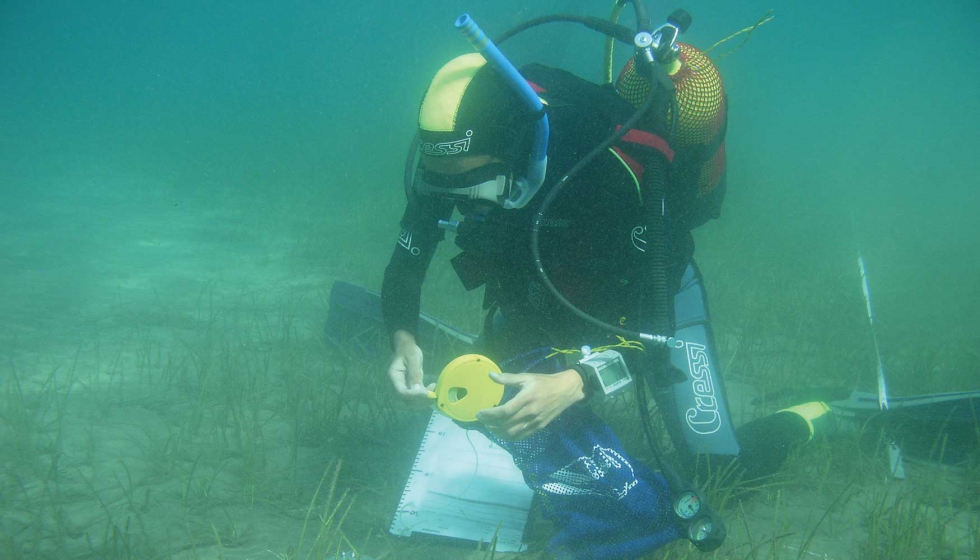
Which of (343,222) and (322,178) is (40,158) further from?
(343,222)

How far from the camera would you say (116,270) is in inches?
244

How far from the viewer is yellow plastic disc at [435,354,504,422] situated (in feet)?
5.52

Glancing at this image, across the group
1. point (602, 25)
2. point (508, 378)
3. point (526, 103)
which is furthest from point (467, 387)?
point (602, 25)

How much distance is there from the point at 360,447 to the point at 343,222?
267 inches

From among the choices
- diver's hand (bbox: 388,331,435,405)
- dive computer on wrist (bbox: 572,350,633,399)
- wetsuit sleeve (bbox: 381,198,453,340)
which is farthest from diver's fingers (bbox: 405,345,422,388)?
dive computer on wrist (bbox: 572,350,633,399)

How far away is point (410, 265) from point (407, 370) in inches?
22.0

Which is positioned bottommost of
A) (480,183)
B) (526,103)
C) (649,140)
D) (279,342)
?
(279,342)

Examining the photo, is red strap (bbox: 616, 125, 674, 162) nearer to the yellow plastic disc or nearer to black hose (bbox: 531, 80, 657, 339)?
black hose (bbox: 531, 80, 657, 339)

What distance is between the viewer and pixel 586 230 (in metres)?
1.91

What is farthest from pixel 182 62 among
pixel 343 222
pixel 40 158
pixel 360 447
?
pixel 360 447

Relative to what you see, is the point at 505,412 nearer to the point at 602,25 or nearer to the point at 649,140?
the point at 649,140

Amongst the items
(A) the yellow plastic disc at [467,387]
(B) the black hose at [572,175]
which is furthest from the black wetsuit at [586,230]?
(A) the yellow plastic disc at [467,387]

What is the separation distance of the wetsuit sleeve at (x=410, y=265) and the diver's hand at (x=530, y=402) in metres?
0.83

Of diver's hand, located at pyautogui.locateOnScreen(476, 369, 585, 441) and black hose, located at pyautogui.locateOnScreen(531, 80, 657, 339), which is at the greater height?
black hose, located at pyautogui.locateOnScreen(531, 80, 657, 339)
